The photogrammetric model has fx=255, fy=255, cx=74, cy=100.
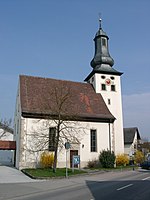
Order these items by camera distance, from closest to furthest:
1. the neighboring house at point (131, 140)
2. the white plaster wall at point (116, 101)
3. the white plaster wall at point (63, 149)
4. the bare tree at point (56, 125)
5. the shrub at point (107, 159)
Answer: the white plaster wall at point (63, 149) < the bare tree at point (56, 125) < the shrub at point (107, 159) < the white plaster wall at point (116, 101) < the neighboring house at point (131, 140)

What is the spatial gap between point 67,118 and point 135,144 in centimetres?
3410

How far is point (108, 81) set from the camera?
37.8 m

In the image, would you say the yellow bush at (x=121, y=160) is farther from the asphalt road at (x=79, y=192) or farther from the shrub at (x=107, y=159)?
the asphalt road at (x=79, y=192)

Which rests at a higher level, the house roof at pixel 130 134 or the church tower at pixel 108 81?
the church tower at pixel 108 81

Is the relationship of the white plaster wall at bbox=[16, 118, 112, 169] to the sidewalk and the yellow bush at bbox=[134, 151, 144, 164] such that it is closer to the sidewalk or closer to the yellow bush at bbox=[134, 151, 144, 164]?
the sidewalk

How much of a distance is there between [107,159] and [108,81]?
1247 centimetres

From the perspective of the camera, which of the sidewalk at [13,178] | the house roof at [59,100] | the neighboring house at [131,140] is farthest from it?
the neighboring house at [131,140]

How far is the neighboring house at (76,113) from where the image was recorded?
2852 cm

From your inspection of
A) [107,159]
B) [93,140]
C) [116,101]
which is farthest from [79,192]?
[116,101]

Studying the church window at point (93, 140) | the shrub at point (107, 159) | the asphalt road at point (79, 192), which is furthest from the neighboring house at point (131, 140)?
the asphalt road at point (79, 192)

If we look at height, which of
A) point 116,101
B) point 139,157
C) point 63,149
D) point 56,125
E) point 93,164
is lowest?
point 139,157

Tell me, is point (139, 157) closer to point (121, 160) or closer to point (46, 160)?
point (121, 160)

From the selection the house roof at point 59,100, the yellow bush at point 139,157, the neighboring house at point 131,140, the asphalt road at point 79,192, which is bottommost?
the yellow bush at point 139,157

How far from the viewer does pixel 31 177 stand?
21.0 m
